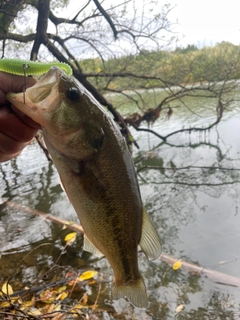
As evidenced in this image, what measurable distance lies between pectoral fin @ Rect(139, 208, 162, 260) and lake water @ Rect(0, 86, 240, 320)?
1.75 m

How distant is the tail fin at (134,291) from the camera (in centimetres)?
185

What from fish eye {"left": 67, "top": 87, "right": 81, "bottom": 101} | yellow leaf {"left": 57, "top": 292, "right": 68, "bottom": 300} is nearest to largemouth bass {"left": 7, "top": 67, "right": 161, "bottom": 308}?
fish eye {"left": 67, "top": 87, "right": 81, "bottom": 101}

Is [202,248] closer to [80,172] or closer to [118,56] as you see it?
[80,172]

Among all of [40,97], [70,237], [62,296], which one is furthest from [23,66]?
[70,237]

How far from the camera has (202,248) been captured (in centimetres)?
550

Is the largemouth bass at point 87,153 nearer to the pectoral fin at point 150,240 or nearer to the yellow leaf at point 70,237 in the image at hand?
the pectoral fin at point 150,240

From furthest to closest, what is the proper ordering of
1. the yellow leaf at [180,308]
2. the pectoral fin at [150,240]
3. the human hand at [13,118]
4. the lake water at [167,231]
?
the lake water at [167,231] → the yellow leaf at [180,308] → the pectoral fin at [150,240] → the human hand at [13,118]

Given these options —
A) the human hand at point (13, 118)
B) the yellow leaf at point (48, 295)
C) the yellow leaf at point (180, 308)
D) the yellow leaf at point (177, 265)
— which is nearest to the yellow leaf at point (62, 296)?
the yellow leaf at point (48, 295)

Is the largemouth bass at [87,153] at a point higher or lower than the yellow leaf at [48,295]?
higher

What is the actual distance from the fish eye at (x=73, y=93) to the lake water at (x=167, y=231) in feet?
6.89

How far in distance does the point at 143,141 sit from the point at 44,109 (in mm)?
12424

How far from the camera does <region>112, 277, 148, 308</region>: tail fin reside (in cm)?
185

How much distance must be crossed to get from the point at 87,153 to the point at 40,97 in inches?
13.3

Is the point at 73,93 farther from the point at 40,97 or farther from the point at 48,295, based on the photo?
the point at 48,295
